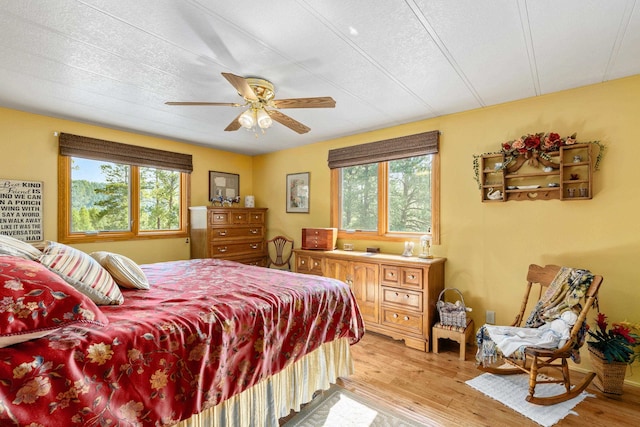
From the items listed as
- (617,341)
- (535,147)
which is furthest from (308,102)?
(617,341)

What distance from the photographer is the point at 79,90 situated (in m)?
2.67

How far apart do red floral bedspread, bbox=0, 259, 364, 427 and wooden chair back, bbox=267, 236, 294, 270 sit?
258 cm

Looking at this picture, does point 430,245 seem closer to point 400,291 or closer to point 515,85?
point 400,291

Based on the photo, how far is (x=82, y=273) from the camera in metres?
1.56

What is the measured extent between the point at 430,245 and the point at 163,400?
294cm

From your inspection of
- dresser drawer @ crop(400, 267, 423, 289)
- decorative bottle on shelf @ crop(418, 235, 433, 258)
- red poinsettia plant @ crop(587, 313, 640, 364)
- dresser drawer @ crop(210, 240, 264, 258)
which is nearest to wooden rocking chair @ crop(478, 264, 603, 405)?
red poinsettia plant @ crop(587, 313, 640, 364)

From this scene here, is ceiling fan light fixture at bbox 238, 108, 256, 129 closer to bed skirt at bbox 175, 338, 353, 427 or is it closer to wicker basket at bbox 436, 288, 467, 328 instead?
bed skirt at bbox 175, 338, 353, 427

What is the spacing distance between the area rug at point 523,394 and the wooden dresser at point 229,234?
11.2 feet

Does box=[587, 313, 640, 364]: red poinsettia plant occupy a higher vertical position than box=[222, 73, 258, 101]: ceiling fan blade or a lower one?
lower

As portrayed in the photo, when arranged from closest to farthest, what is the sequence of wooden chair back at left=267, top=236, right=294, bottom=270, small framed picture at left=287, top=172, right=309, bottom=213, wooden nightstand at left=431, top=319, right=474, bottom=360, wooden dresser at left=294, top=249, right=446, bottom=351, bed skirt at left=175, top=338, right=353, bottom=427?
1. bed skirt at left=175, top=338, right=353, bottom=427
2. wooden nightstand at left=431, top=319, right=474, bottom=360
3. wooden dresser at left=294, top=249, right=446, bottom=351
4. small framed picture at left=287, top=172, right=309, bottom=213
5. wooden chair back at left=267, top=236, right=294, bottom=270

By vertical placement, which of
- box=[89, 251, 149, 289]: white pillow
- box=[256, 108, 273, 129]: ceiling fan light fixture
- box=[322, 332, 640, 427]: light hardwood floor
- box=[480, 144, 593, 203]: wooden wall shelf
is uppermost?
box=[256, 108, 273, 129]: ceiling fan light fixture

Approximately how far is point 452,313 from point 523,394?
0.84m

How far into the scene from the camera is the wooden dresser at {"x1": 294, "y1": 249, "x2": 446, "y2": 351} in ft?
10.1

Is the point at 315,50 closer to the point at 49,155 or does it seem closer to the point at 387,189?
the point at 387,189
